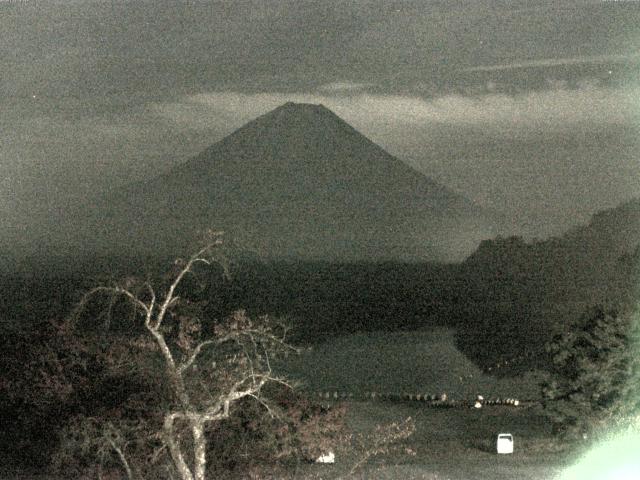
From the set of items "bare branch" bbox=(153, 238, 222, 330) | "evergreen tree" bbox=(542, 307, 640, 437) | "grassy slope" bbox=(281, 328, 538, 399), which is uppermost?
"bare branch" bbox=(153, 238, 222, 330)

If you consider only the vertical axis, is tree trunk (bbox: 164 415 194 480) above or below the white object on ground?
above

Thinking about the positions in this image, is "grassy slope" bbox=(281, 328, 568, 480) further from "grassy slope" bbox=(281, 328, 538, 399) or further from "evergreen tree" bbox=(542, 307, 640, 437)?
"evergreen tree" bbox=(542, 307, 640, 437)

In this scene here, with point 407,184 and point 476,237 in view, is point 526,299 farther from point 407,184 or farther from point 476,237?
point 407,184

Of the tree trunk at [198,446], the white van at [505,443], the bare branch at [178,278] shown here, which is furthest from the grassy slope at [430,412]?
the bare branch at [178,278]

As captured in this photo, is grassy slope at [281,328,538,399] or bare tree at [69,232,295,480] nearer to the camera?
bare tree at [69,232,295,480]

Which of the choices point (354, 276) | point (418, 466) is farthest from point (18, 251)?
point (418, 466)

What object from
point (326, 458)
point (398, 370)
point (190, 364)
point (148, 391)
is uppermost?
point (190, 364)

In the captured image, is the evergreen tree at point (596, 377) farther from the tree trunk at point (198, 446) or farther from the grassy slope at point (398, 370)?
the tree trunk at point (198, 446)

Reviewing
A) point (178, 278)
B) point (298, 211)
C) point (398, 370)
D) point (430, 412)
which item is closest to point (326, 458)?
point (178, 278)

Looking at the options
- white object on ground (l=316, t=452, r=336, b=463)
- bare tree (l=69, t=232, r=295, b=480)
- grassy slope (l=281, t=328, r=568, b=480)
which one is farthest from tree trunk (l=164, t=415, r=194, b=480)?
white object on ground (l=316, t=452, r=336, b=463)

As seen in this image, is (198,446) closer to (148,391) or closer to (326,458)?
(148,391)
